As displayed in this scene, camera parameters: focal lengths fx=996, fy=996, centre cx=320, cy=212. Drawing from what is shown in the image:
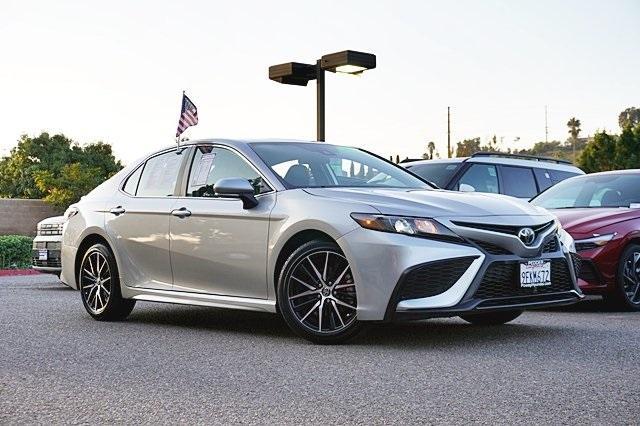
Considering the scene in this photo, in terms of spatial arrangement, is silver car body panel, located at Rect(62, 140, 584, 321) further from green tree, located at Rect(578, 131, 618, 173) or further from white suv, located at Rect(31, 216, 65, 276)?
green tree, located at Rect(578, 131, 618, 173)

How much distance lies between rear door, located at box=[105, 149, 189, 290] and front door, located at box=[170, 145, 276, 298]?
0.56 feet

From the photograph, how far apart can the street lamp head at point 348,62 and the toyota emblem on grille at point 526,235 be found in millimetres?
9257

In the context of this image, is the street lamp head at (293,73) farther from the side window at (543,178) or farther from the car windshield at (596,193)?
the car windshield at (596,193)

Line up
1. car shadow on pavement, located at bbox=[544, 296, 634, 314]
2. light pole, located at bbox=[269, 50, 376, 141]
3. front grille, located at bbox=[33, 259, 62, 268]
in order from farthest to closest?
light pole, located at bbox=[269, 50, 376, 141], front grille, located at bbox=[33, 259, 62, 268], car shadow on pavement, located at bbox=[544, 296, 634, 314]

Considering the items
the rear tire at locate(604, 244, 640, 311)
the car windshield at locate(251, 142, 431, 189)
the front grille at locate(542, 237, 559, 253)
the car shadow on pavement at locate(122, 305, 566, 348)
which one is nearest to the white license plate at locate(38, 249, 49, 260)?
the car shadow on pavement at locate(122, 305, 566, 348)

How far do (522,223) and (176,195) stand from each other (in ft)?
10.1

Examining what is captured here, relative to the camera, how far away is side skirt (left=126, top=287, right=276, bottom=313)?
771cm

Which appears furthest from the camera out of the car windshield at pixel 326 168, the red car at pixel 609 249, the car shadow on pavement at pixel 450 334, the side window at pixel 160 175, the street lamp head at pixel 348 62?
the street lamp head at pixel 348 62

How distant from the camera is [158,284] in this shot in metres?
8.69

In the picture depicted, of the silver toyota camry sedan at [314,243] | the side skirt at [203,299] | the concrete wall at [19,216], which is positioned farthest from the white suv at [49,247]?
the concrete wall at [19,216]

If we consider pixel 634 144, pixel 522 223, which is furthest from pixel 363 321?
pixel 634 144

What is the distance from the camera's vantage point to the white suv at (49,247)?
1434 cm

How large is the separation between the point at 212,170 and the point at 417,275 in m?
2.44

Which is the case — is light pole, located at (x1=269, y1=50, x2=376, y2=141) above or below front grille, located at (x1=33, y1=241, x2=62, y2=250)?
above
